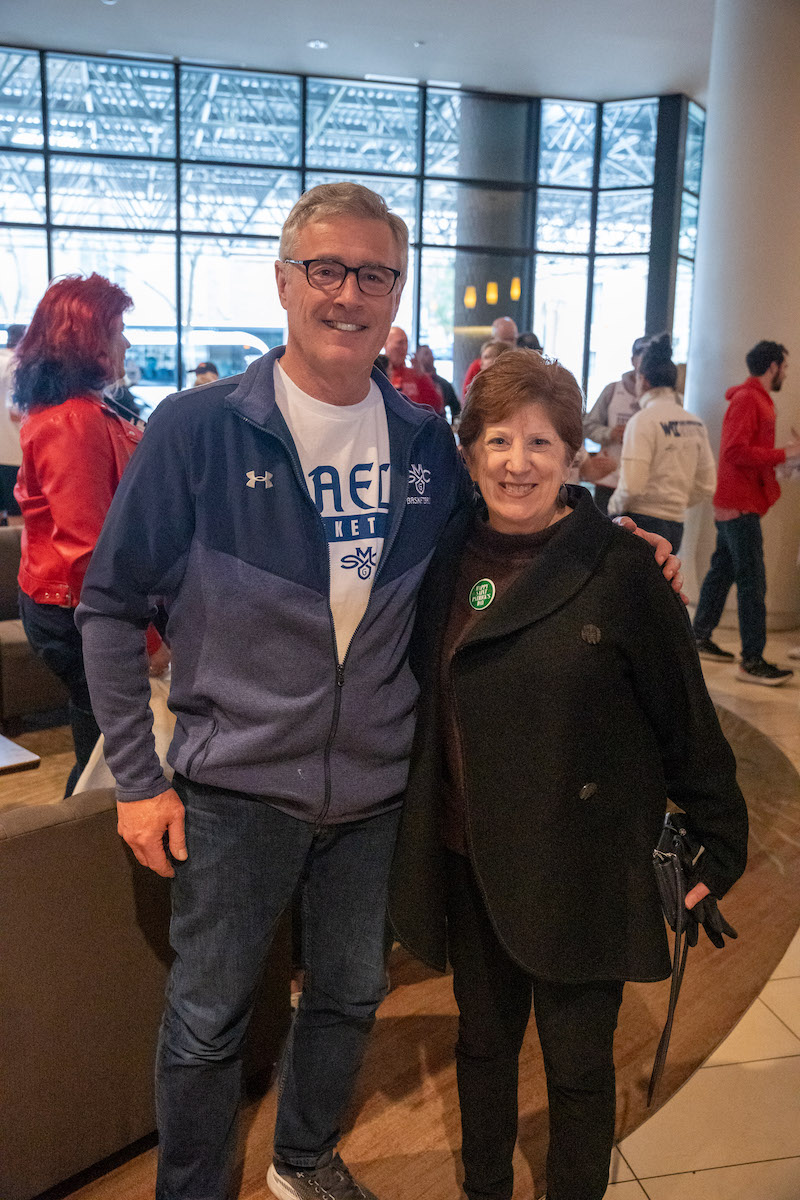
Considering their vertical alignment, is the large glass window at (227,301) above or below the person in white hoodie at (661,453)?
above

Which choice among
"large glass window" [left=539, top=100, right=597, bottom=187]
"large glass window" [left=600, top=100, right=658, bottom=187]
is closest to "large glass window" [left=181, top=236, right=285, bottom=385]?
"large glass window" [left=539, top=100, right=597, bottom=187]

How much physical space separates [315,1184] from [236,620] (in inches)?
41.1

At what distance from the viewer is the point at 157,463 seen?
54.7 inches

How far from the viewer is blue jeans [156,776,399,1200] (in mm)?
1470

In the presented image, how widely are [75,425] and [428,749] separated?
1237 millimetres

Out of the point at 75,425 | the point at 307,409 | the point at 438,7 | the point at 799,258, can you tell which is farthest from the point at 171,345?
the point at 307,409

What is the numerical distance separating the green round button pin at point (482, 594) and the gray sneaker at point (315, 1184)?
1064 mm

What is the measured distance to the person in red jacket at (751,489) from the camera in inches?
205

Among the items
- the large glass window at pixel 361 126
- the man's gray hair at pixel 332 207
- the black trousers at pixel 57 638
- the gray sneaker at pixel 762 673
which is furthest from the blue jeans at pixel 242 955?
the large glass window at pixel 361 126

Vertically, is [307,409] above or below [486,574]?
above

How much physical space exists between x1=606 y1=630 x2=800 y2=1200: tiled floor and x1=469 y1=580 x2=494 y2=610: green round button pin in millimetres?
1198

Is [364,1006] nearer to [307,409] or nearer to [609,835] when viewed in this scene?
[609,835]

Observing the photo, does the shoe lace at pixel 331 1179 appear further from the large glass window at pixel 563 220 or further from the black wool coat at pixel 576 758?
the large glass window at pixel 563 220

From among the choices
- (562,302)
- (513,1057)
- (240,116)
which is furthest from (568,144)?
(513,1057)
